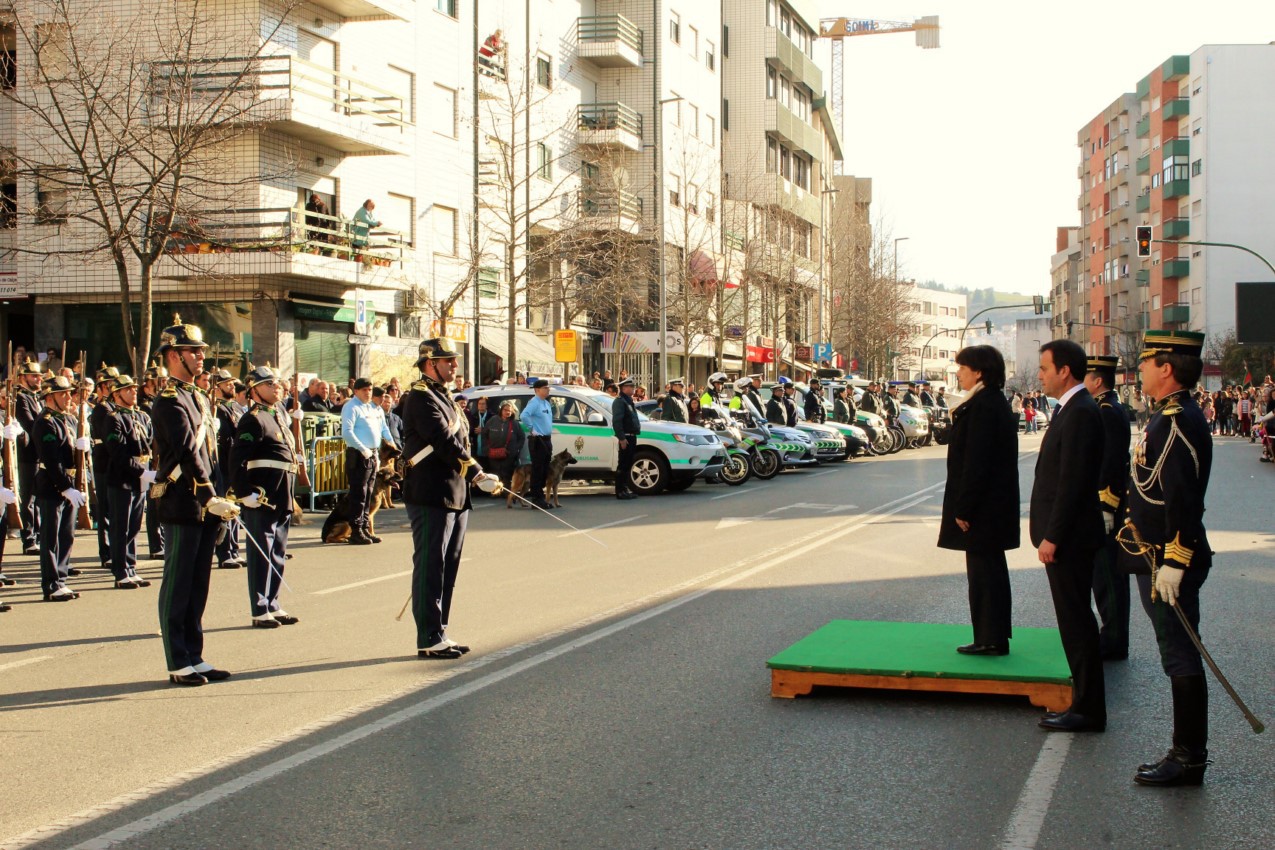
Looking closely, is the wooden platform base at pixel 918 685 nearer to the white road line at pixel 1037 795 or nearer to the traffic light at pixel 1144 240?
the white road line at pixel 1037 795

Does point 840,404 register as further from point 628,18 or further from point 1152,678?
point 1152,678

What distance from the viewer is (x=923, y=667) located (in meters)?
6.95

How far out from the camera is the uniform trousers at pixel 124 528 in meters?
12.0

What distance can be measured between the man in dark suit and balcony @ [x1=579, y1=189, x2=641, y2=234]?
32.2 metres

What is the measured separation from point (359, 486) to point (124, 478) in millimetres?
3471

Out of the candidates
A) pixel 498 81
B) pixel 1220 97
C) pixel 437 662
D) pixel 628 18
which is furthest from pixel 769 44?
pixel 437 662

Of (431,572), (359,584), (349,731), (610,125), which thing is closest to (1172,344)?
(349,731)

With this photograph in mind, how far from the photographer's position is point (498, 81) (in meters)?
37.3

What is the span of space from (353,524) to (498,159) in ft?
75.9

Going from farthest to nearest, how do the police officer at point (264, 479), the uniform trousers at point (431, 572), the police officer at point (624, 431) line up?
the police officer at point (624, 431), the police officer at point (264, 479), the uniform trousers at point (431, 572)

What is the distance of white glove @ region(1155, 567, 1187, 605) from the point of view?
17.6 feet

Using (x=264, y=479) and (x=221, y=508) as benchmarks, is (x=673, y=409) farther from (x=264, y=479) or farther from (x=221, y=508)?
(x=221, y=508)

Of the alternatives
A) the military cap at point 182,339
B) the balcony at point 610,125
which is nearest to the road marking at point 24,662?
the military cap at point 182,339

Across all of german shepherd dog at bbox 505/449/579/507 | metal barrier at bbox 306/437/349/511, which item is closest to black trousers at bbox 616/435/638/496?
german shepherd dog at bbox 505/449/579/507
